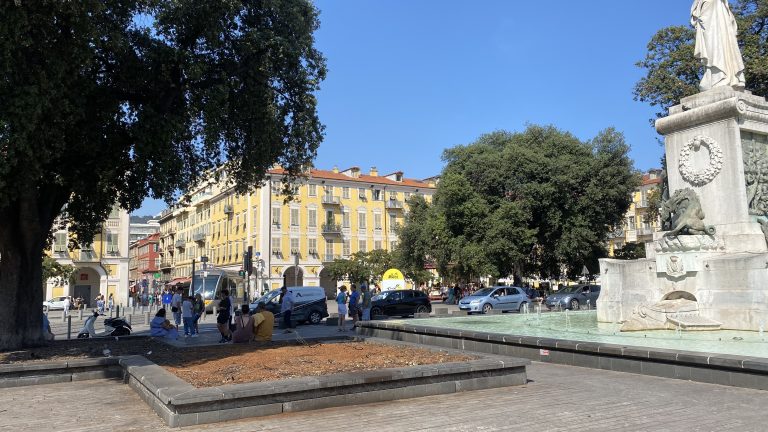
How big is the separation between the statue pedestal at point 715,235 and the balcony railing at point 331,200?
5733 centimetres

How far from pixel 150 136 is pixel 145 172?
1059 millimetres

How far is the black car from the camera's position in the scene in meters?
28.7

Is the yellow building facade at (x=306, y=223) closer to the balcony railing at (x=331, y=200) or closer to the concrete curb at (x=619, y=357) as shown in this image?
the balcony railing at (x=331, y=200)

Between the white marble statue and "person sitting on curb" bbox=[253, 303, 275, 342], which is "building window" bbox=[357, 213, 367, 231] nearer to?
"person sitting on curb" bbox=[253, 303, 275, 342]

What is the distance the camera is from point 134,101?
13391mm

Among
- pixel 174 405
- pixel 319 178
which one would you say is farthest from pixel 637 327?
pixel 319 178

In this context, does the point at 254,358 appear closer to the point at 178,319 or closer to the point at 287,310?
the point at 287,310

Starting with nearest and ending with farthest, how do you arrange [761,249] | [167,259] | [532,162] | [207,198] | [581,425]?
1. [581,425]
2. [761,249]
3. [532,162]
4. [207,198]
5. [167,259]

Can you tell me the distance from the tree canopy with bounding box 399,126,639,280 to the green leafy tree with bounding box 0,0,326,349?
922 inches

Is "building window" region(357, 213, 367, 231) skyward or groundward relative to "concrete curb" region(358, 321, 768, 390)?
skyward

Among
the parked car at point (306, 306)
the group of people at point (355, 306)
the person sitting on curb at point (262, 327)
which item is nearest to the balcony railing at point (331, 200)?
the parked car at point (306, 306)

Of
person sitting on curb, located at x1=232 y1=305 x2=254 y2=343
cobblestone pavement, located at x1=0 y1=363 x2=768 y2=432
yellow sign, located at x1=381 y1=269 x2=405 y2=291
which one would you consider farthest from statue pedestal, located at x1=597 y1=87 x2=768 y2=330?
yellow sign, located at x1=381 y1=269 x2=405 y2=291

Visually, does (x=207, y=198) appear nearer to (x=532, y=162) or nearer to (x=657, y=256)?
(x=532, y=162)

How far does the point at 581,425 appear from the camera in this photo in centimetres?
589
